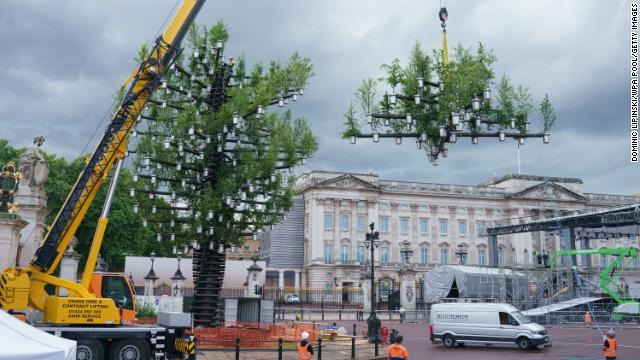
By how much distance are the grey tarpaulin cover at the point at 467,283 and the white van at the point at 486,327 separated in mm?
25773

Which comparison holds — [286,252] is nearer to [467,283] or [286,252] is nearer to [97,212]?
[467,283]

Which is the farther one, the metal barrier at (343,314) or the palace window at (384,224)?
the palace window at (384,224)

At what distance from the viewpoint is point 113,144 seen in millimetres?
17531

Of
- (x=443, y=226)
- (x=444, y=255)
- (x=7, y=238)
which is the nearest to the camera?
(x=7, y=238)

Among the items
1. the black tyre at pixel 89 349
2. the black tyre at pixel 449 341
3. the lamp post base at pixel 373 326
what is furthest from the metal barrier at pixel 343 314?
the black tyre at pixel 89 349

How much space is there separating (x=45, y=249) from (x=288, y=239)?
67976mm

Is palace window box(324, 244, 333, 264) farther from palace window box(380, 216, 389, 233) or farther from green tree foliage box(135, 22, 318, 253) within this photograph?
green tree foliage box(135, 22, 318, 253)

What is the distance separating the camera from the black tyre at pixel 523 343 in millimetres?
23250

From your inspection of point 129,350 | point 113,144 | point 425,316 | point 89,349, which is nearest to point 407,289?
point 425,316

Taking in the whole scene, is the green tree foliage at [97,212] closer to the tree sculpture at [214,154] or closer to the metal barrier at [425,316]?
the metal barrier at [425,316]

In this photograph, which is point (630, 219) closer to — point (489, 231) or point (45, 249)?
point (489, 231)

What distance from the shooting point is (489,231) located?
184 ft

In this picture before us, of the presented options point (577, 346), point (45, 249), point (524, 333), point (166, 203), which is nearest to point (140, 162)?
point (166, 203)

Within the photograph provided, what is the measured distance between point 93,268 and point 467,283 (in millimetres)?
40234
